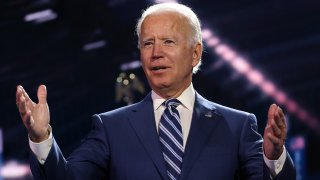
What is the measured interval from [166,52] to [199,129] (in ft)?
0.86

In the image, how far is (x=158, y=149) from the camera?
182 cm

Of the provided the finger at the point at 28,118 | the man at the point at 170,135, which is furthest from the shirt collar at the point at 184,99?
the finger at the point at 28,118

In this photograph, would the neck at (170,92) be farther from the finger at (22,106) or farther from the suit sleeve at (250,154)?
the finger at (22,106)

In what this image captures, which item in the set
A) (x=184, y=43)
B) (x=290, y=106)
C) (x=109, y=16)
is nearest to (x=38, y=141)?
(x=184, y=43)

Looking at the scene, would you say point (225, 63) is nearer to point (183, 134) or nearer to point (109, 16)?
point (109, 16)

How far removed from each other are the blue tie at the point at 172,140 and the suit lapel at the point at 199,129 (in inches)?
1.2

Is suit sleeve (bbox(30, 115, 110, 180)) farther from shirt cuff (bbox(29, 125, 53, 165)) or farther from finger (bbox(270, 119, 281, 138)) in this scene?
finger (bbox(270, 119, 281, 138))

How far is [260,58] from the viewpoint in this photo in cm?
781

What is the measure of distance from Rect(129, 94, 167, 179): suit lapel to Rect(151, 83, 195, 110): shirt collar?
0.02m

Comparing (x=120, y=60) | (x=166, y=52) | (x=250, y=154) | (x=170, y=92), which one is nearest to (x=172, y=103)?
(x=170, y=92)

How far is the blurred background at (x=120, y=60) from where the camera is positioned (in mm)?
5605

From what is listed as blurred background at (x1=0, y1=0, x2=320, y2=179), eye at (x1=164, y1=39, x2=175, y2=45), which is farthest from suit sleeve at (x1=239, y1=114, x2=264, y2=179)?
blurred background at (x1=0, y1=0, x2=320, y2=179)

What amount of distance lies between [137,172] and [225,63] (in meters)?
6.09

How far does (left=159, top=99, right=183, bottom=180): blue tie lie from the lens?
1818 mm
